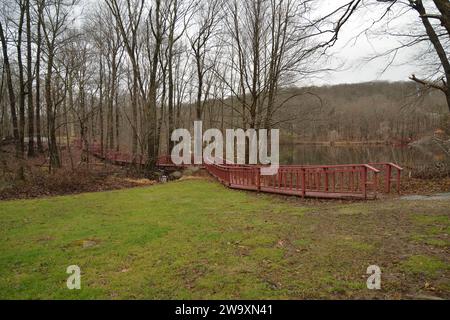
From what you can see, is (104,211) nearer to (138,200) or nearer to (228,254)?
(138,200)

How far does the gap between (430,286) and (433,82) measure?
1227 cm

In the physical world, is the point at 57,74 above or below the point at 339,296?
above

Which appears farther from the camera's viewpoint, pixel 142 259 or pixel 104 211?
pixel 104 211

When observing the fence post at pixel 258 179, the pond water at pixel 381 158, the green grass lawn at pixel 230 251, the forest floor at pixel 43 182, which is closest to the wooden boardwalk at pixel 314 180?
the fence post at pixel 258 179

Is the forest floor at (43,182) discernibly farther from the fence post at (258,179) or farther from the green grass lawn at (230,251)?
the fence post at (258,179)

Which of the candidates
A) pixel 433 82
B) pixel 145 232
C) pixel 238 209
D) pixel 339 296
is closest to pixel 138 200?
pixel 238 209

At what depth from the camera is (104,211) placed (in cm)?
1006

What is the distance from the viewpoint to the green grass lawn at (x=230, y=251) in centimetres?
428

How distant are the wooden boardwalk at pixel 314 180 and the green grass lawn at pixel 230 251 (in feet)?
3.61

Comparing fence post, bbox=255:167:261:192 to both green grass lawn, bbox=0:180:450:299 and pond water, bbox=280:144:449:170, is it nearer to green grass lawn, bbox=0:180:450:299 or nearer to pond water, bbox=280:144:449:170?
green grass lawn, bbox=0:180:450:299

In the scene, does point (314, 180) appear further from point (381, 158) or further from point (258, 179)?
point (381, 158)

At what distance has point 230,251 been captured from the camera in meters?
5.80

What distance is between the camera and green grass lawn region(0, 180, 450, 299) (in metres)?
4.28

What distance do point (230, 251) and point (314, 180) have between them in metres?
7.04
